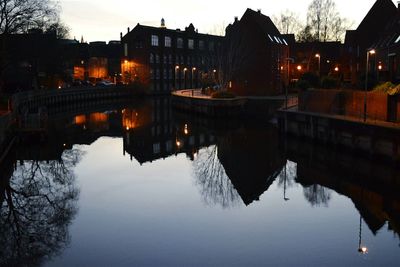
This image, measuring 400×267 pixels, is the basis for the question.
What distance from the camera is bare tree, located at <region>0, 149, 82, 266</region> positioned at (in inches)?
625

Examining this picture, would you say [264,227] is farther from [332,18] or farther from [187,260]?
[332,18]

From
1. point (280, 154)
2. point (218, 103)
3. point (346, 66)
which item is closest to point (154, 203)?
point (280, 154)

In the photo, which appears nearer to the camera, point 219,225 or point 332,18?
point 219,225

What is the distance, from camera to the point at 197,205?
21328mm

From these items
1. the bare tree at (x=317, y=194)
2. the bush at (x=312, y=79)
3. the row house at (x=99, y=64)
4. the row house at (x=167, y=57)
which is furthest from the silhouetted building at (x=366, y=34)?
the row house at (x=99, y=64)

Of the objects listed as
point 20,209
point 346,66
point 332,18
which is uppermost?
point 332,18

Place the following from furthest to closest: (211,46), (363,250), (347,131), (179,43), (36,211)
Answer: (211,46)
(179,43)
(347,131)
(36,211)
(363,250)

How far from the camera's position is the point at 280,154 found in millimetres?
34469

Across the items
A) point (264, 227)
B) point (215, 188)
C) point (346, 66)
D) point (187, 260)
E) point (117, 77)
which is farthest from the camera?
point (117, 77)

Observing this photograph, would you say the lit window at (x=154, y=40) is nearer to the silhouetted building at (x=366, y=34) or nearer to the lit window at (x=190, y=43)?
the lit window at (x=190, y=43)

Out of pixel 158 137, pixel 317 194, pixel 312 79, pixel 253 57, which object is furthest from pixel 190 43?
pixel 317 194

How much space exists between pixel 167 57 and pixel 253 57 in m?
39.9

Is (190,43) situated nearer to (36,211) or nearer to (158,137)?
(158,137)

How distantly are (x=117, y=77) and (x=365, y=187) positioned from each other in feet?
340
